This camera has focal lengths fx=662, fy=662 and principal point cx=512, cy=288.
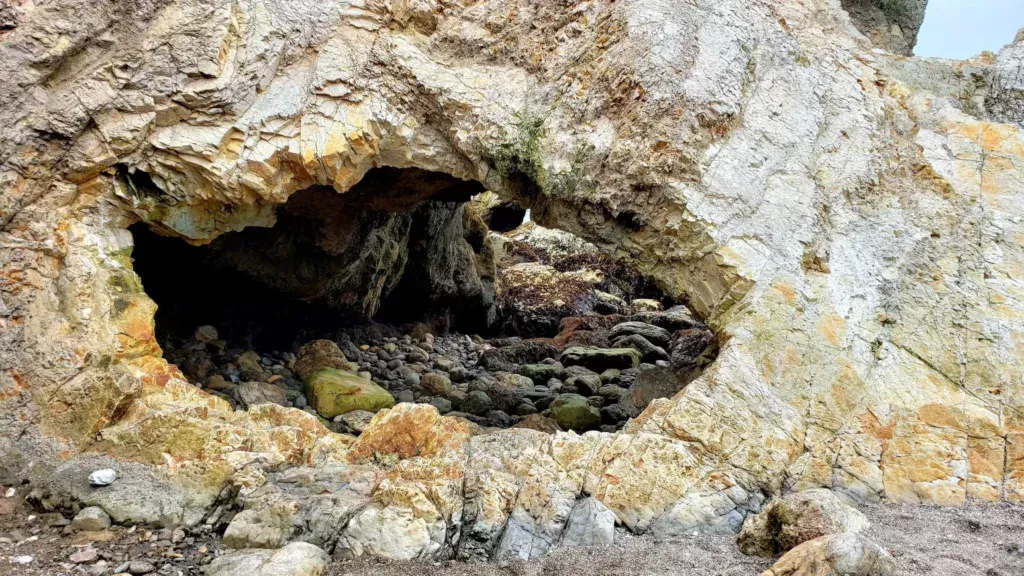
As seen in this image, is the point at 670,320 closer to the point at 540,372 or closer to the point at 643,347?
the point at 643,347

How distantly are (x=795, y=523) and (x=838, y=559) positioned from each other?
0.73 m

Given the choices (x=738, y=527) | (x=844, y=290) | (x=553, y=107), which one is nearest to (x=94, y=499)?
(x=738, y=527)

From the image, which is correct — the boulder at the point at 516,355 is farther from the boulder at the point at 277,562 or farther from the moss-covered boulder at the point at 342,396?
the boulder at the point at 277,562

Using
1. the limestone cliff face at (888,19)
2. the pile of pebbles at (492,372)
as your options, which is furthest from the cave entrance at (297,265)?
the limestone cliff face at (888,19)

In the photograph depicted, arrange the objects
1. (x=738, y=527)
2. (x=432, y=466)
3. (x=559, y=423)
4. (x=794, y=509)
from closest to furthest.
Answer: (x=794, y=509)
(x=738, y=527)
(x=432, y=466)
(x=559, y=423)

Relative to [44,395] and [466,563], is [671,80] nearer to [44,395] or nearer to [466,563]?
[466,563]

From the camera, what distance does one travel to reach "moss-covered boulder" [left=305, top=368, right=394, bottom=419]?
7141mm

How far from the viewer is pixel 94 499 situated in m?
4.55

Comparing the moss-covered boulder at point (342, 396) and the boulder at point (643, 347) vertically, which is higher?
the boulder at point (643, 347)

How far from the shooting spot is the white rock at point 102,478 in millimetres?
4598

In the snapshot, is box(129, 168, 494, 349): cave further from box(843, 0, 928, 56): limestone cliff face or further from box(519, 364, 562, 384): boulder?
box(843, 0, 928, 56): limestone cliff face

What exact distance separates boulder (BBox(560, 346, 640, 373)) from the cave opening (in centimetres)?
2

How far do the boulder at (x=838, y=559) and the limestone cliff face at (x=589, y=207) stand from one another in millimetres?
1078

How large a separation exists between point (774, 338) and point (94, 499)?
16.7 ft
